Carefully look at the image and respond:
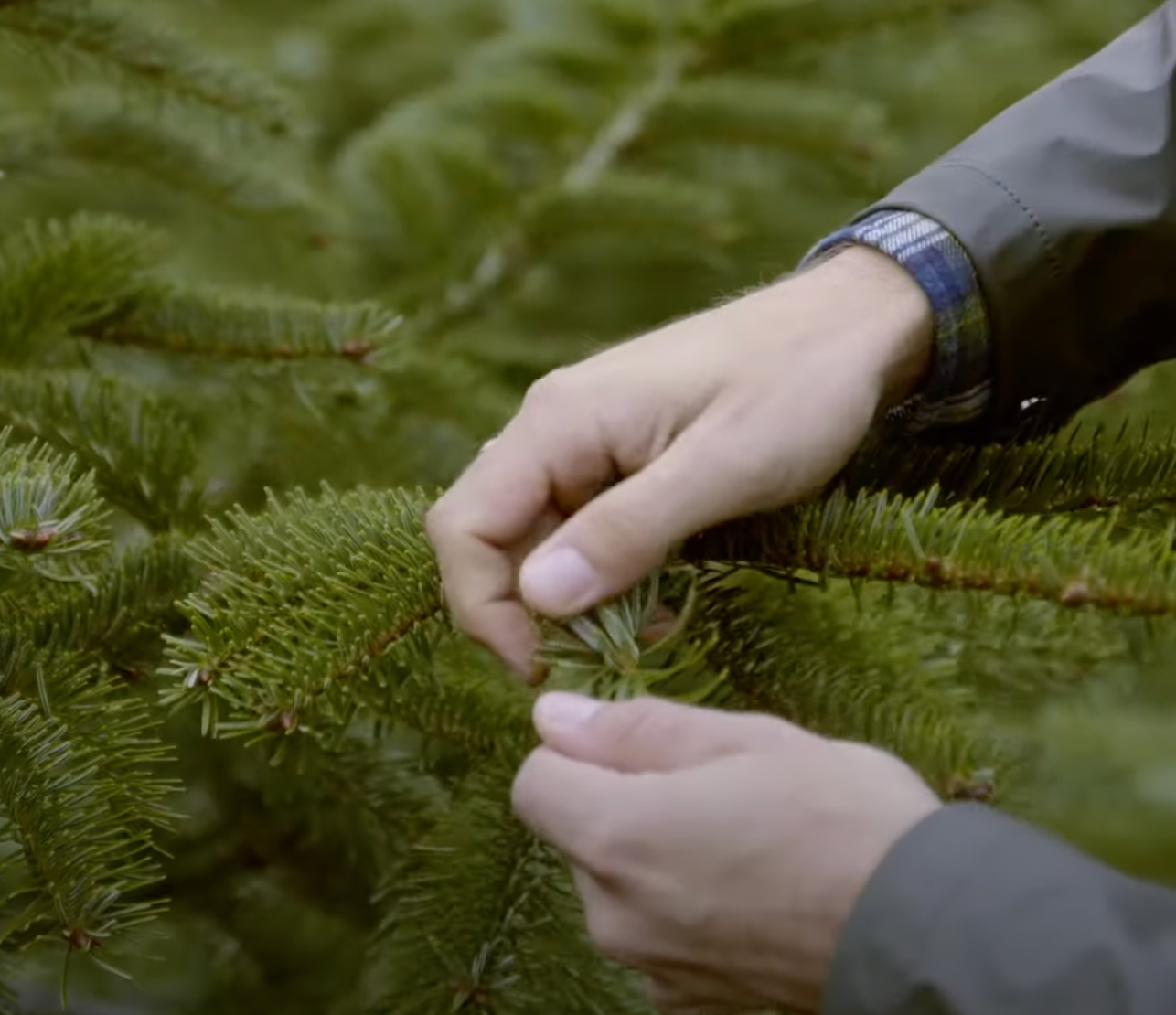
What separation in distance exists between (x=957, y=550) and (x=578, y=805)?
21 cm

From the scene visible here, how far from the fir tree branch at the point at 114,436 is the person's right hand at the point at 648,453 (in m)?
0.27

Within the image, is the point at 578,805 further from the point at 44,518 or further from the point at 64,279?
the point at 64,279

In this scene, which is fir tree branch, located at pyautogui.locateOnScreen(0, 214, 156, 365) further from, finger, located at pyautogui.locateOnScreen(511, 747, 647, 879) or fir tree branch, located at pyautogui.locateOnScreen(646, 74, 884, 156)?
fir tree branch, located at pyautogui.locateOnScreen(646, 74, 884, 156)

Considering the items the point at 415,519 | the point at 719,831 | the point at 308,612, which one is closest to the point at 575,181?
the point at 415,519

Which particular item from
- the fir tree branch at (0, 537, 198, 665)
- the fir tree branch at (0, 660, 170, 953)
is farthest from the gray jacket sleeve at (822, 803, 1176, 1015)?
the fir tree branch at (0, 537, 198, 665)

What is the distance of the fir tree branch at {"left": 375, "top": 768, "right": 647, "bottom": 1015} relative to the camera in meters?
0.74

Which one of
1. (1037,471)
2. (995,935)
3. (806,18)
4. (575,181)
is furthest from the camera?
(575,181)

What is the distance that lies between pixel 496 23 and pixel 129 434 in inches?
60.3

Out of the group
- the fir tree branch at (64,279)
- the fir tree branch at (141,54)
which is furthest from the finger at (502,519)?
the fir tree branch at (141,54)

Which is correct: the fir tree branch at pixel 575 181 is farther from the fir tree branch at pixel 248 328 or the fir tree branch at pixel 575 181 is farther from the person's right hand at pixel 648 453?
the person's right hand at pixel 648 453

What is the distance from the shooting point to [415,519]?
2.36ft

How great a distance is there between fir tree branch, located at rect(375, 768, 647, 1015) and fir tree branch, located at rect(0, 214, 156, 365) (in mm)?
443

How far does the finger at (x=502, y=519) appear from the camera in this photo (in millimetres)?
663

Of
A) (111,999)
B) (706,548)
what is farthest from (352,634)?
(111,999)
